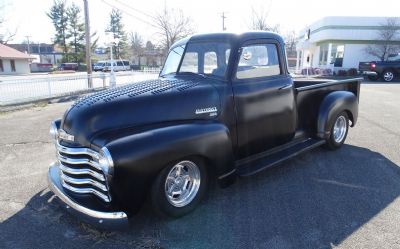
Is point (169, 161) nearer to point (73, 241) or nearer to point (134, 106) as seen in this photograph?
point (134, 106)

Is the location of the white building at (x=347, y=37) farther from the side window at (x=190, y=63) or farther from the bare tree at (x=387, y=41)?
the side window at (x=190, y=63)

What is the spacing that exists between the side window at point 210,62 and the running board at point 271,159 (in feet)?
4.20

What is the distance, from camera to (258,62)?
13.9 ft

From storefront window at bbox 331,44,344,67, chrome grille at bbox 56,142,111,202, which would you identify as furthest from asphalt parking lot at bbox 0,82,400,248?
storefront window at bbox 331,44,344,67

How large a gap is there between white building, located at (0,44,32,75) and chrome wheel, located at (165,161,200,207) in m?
45.9

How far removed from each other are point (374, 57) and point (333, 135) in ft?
89.7

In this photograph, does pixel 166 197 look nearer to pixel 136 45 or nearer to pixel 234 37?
pixel 234 37

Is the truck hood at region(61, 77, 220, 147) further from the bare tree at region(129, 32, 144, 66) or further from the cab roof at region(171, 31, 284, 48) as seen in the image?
the bare tree at region(129, 32, 144, 66)

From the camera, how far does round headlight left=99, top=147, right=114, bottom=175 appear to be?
2.68 meters

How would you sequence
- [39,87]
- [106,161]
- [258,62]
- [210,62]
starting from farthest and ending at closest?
[39,87], [258,62], [210,62], [106,161]

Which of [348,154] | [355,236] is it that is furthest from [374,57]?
[355,236]

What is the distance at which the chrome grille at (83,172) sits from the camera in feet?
9.38

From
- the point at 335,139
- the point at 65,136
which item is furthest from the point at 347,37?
the point at 65,136

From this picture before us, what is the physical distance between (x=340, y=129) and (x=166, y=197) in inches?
162
